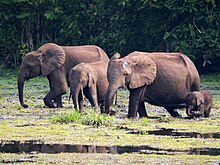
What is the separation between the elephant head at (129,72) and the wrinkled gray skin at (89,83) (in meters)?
1.41

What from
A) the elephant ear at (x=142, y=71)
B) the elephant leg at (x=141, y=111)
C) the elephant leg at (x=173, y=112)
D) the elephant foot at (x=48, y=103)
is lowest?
the elephant foot at (x=48, y=103)

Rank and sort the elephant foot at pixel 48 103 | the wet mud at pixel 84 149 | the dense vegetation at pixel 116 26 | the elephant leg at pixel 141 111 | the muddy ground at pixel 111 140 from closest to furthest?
the muddy ground at pixel 111 140
the wet mud at pixel 84 149
the elephant leg at pixel 141 111
the elephant foot at pixel 48 103
the dense vegetation at pixel 116 26

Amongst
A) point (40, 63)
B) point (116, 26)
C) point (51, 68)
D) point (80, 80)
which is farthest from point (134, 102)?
point (116, 26)

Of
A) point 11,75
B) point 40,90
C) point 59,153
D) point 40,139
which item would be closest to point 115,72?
point 40,139

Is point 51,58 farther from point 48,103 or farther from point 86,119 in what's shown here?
point 86,119

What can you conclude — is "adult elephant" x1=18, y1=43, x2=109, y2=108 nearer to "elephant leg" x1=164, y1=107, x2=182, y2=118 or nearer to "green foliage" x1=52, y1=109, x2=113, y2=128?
"elephant leg" x1=164, y1=107, x2=182, y2=118

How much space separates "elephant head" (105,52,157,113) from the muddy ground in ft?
1.97

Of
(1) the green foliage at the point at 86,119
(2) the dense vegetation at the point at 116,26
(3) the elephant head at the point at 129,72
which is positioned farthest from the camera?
(2) the dense vegetation at the point at 116,26

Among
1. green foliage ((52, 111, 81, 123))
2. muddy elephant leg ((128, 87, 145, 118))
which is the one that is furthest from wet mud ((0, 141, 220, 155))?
muddy elephant leg ((128, 87, 145, 118))

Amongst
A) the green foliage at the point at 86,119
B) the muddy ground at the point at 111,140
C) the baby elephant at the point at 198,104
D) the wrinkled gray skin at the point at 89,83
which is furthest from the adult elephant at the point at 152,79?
the wrinkled gray skin at the point at 89,83

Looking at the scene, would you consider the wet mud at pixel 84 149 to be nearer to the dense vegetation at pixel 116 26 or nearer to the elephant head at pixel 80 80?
the elephant head at pixel 80 80

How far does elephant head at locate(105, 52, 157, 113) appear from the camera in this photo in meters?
15.7

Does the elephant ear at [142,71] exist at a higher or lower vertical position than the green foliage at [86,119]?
higher

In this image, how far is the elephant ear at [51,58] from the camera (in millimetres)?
19281
